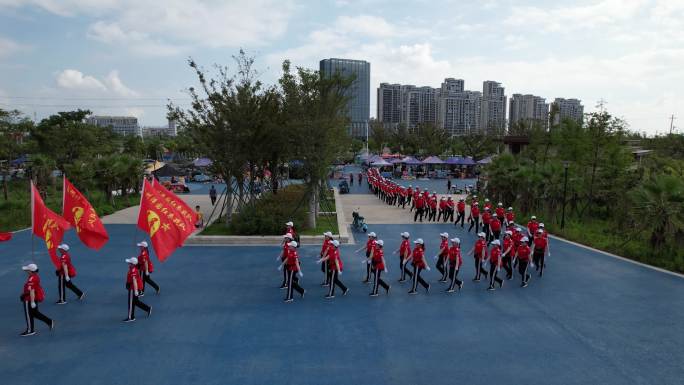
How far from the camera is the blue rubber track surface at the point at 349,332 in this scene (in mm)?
7379

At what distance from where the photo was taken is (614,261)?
1475 cm

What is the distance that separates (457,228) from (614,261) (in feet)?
23.0

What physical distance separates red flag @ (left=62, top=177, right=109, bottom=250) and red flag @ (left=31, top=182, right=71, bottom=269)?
454 millimetres

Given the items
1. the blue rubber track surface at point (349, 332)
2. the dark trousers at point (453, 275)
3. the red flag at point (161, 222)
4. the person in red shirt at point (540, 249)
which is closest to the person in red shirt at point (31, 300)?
the blue rubber track surface at point (349, 332)

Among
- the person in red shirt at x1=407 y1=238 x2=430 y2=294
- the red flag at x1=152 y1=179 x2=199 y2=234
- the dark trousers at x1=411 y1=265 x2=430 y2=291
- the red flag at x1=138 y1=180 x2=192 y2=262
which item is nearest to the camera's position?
the red flag at x1=138 y1=180 x2=192 y2=262

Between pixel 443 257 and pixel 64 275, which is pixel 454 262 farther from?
pixel 64 275

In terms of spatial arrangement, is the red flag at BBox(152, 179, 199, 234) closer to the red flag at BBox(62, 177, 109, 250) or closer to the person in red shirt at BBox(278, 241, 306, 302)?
the red flag at BBox(62, 177, 109, 250)

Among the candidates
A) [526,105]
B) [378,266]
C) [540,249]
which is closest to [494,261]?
[540,249]

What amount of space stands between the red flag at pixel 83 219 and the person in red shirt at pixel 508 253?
1031cm

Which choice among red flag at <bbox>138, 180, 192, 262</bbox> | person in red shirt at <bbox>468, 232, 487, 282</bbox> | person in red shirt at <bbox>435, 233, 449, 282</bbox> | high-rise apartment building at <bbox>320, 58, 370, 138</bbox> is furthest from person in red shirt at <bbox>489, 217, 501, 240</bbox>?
high-rise apartment building at <bbox>320, 58, 370, 138</bbox>

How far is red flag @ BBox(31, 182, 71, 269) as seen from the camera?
378 inches

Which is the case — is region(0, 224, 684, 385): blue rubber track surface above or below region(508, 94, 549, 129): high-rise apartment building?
below

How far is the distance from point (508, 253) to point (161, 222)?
9111 mm

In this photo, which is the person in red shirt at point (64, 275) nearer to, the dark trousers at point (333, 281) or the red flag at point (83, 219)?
the red flag at point (83, 219)
